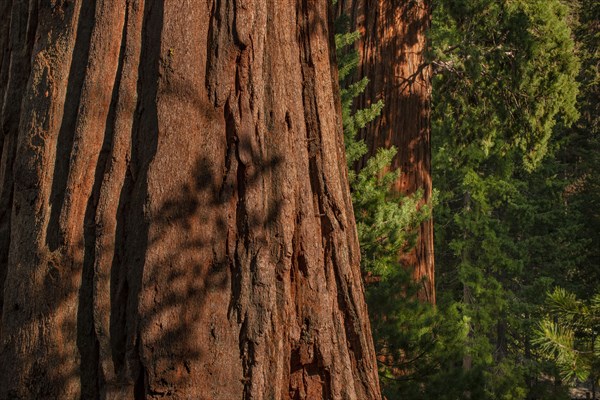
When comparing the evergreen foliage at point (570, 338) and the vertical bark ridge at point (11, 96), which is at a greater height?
the vertical bark ridge at point (11, 96)

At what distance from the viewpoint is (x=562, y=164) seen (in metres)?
22.5

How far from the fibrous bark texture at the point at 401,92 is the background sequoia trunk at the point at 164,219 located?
16.6 ft

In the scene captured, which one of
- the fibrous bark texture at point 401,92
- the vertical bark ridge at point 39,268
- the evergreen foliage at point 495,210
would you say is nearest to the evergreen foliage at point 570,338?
the evergreen foliage at point 495,210

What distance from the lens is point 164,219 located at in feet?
8.46

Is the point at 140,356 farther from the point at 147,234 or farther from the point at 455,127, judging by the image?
the point at 455,127

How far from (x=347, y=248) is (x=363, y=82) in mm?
3114

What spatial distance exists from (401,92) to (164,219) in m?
6.10

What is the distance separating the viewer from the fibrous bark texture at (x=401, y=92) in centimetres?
801

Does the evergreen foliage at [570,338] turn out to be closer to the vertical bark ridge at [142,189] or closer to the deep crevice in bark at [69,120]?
the vertical bark ridge at [142,189]

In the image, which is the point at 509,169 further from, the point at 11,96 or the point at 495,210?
the point at 11,96

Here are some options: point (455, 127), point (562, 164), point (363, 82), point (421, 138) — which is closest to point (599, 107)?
point (562, 164)

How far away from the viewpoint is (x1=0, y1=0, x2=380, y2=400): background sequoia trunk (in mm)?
2557

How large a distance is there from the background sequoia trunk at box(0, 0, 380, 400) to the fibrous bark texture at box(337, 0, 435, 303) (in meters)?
5.05

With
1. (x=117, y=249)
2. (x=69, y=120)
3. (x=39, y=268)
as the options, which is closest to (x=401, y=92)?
(x=69, y=120)
